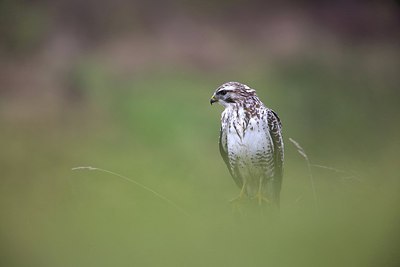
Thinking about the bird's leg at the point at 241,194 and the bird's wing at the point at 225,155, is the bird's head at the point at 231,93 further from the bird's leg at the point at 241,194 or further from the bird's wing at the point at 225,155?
the bird's leg at the point at 241,194

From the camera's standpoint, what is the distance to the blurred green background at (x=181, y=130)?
1081 mm

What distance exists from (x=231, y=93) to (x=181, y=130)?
127 millimetres

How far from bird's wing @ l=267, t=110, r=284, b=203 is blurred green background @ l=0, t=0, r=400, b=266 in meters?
0.02

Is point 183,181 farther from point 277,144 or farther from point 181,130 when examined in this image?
point 277,144

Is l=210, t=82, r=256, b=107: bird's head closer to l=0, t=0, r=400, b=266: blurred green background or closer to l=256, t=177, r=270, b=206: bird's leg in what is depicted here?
l=0, t=0, r=400, b=266: blurred green background

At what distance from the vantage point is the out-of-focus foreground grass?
42.5 inches

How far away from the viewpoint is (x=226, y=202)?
45.8 inches

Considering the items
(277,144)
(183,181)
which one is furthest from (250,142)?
(183,181)

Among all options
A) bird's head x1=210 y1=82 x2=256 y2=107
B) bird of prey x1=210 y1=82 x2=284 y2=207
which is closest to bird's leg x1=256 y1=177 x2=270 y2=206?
bird of prey x1=210 y1=82 x2=284 y2=207

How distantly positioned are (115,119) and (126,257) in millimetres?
275

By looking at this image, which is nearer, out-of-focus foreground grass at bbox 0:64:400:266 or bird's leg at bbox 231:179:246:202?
out-of-focus foreground grass at bbox 0:64:400:266

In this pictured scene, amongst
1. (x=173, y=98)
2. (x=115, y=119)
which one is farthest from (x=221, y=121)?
(x=115, y=119)

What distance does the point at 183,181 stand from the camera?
3.68ft

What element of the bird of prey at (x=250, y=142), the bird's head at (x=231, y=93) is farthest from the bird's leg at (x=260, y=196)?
the bird's head at (x=231, y=93)
